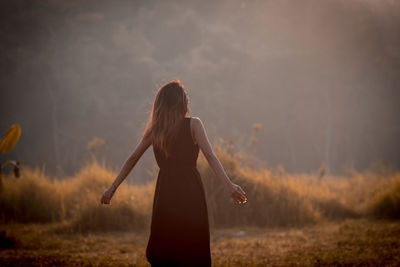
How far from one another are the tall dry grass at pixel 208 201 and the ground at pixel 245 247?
1.85ft

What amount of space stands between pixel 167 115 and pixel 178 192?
0.71 metres

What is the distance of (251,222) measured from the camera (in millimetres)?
8539

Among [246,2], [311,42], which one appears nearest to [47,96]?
[311,42]

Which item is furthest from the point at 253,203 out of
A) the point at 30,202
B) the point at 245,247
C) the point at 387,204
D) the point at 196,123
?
the point at 196,123

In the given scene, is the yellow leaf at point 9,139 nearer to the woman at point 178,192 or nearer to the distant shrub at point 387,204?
the woman at point 178,192

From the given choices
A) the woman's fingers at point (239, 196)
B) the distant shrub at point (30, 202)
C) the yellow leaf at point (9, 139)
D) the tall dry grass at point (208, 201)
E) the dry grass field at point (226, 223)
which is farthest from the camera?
the distant shrub at point (30, 202)

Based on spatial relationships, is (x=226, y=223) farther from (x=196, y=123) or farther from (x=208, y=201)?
(x=196, y=123)

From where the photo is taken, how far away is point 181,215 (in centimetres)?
304

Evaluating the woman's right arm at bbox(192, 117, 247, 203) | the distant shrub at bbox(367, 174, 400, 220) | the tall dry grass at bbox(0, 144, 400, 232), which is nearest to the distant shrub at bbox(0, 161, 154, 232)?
the tall dry grass at bbox(0, 144, 400, 232)

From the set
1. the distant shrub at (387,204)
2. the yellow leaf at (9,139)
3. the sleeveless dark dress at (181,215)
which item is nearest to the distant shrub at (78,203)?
the yellow leaf at (9,139)

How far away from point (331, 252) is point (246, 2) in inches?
3097

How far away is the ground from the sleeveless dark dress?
2.07m

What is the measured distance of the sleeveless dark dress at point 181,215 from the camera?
9.96ft

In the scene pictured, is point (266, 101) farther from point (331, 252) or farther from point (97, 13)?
point (97, 13)
